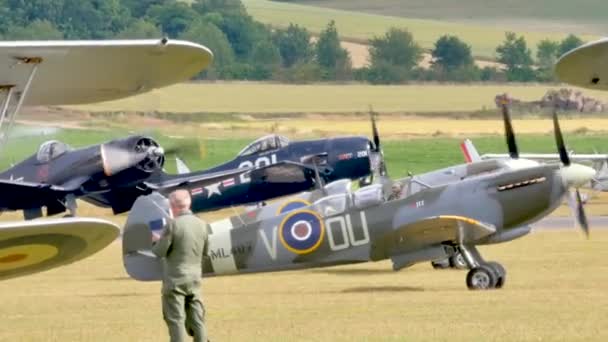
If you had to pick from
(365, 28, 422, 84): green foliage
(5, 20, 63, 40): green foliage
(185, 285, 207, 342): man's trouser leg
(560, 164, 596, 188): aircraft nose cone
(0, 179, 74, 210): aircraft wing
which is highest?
(185, 285, 207, 342): man's trouser leg

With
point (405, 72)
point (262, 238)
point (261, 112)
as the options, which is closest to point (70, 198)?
point (262, 238)

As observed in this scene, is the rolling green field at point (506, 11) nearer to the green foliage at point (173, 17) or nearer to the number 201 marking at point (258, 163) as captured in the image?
the green foliage at point (173, 17)

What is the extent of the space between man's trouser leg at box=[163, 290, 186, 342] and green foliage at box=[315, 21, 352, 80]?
48868 mm

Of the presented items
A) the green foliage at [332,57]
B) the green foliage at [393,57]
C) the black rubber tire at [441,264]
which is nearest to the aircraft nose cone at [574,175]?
the black rubber tire at [441,264]

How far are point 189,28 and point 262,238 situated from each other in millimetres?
54911

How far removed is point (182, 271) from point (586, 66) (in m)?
3.68

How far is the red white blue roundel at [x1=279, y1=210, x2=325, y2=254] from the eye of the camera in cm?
1812

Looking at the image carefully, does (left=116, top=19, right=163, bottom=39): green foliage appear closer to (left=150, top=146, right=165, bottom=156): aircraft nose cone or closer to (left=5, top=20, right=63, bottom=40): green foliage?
(left=5, top=20, right=63, bottom=40): green foliage

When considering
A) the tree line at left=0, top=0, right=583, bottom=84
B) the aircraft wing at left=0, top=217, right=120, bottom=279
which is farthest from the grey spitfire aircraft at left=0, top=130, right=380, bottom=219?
the tree line at left=0, top=0, right=583, bottom=84

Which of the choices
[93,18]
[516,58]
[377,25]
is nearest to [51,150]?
[516,58]

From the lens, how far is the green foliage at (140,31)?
7025 centimetres

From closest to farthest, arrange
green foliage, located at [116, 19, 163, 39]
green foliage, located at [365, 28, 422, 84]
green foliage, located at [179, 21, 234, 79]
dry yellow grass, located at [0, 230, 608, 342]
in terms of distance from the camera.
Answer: dry yellow grass, located at [0, 230, 608, 342] < green foliage, located at [365, 28, 422, 84] < green foliage, located at [179, 21, 234, 79] < green foliage, located at [116, 19, 163, 39]

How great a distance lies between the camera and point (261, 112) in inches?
2179

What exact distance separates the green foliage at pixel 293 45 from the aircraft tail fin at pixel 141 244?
4717 centimetres
